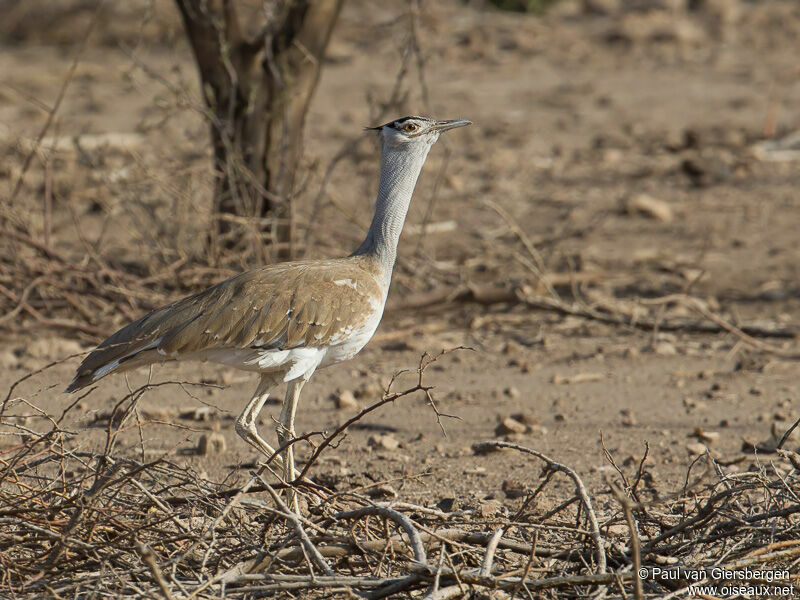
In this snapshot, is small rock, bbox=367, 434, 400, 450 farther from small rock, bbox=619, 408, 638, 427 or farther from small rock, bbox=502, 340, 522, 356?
small rock, bbox=502, 340, 522, 356

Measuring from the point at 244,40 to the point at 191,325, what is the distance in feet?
6.95

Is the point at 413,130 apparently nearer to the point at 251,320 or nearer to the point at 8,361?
the point at 251,320

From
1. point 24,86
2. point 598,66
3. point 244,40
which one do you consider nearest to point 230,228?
point 244,40

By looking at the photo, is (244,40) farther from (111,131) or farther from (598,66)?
(598,66)

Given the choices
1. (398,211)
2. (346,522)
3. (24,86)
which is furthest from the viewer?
(24,86)

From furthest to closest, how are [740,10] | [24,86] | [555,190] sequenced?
1. [740,10]
2. [24,86]
3. [555,190]

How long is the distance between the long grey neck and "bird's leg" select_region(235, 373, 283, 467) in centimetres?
54

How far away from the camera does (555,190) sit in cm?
679

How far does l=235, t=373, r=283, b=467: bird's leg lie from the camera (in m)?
3.35

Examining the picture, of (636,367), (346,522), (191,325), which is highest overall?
(191,325)

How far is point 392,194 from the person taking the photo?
3467 millimetres

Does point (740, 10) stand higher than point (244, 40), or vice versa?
point (244, 40)

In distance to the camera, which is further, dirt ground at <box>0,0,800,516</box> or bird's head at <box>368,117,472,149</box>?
dirt ground at <box>0,0,800,516</box>

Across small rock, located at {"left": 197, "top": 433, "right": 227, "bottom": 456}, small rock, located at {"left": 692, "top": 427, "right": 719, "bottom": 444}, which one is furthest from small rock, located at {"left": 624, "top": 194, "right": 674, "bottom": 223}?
small rock, located at {"left": 197, "top": 433, "right": 227, "bottom": 456}
